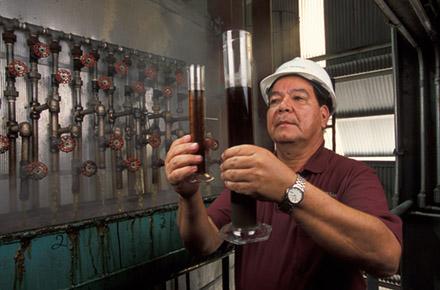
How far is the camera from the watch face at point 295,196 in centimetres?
58

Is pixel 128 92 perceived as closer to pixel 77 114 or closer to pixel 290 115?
pixel 77 114

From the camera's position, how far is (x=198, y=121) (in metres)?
0.63

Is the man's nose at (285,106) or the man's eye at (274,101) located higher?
the man's eye at (274,101)

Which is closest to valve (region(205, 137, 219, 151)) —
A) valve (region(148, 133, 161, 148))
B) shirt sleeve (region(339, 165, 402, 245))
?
valve (region(148, 133, 161, 148))

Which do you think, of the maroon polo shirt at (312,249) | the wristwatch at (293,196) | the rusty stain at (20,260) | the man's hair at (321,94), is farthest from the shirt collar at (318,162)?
the rusty stain at (20,260)

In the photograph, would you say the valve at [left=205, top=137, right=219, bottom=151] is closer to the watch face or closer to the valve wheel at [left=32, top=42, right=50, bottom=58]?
the valve wheel at [left=32, top=42, right=50, bottom=58]

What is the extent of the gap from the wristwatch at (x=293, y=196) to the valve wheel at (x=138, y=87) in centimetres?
149

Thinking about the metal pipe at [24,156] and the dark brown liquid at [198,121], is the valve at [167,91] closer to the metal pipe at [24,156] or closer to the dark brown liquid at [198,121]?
the metal pipe at [24,156]

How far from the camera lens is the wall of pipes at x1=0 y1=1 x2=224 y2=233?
55.2 inches

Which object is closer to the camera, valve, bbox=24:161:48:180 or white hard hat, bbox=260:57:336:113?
white hard hat, bbox=260:57:336:113

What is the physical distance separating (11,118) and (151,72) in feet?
2.68

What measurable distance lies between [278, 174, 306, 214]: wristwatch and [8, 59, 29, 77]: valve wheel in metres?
1.35

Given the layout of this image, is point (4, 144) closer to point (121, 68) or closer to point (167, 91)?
point (121, 68)

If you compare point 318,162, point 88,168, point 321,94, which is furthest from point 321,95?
point 88,168
